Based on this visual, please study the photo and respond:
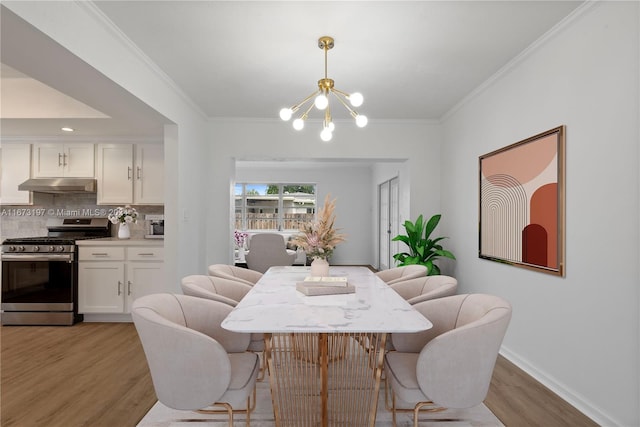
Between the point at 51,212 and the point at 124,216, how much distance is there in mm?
1086

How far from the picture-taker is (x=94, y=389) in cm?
259

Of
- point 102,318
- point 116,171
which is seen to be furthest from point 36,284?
point 116,171

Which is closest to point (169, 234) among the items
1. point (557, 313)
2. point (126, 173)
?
point (126, 173)

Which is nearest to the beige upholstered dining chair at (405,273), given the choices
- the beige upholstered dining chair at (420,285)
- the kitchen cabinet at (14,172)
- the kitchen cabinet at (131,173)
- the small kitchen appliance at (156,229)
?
the beige upholstered dining chair at (420,285)

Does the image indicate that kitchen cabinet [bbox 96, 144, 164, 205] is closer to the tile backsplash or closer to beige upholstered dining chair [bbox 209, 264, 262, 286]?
the tile backsplash

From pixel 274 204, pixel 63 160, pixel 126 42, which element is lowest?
pixel 274 204

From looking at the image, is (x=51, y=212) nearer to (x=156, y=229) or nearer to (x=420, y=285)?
(x=156, y=229)

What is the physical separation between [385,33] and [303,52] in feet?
2.13

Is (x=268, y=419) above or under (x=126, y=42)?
under

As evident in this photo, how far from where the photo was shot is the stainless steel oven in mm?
4066

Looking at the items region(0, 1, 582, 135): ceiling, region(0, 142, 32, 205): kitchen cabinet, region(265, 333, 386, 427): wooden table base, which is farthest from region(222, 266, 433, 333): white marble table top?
region(0, 142, 32, 205): kitchen cabinet

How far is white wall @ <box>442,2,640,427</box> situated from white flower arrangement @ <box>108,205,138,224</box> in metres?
4.26

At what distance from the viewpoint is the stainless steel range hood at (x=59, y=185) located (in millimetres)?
4438

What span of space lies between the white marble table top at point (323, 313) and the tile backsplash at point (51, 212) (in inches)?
126
